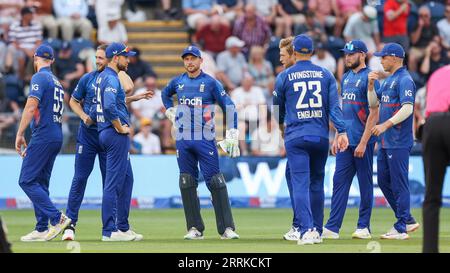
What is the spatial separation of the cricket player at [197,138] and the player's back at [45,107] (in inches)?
70.5

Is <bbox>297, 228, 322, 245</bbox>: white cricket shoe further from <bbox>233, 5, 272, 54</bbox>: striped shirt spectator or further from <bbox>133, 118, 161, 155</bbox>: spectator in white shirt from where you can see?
<bbox>233, 5, 272, 54</bbox>: striped shirt spectator

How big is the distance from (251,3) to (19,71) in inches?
254

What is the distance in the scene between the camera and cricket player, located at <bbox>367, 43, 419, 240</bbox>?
55.5ft

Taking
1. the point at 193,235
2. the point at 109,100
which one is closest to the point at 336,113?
the point at 193,235

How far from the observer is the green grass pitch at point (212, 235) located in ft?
49.3

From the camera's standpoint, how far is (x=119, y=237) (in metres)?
16.7

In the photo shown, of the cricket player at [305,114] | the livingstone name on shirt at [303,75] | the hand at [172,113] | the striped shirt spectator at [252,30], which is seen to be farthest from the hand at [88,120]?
the striped shirt spectator at [252,30]

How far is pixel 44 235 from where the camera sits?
1670cm

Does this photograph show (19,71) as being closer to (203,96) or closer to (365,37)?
(365,37)

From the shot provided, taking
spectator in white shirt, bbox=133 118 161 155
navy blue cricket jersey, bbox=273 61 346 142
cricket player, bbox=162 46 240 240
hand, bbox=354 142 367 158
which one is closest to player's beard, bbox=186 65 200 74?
cricket player, bbox=162 46 240 240

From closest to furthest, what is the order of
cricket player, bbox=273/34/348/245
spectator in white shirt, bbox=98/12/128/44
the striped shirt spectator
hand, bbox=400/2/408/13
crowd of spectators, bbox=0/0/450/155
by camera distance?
cricket player, bbox=273/34/348/245
crowd of spectators, bbox=0/0/450/155
spectator in white shirt, bbox=98/12/128/44
hand, bbox=400/2/408/13
the striped shirt spectator

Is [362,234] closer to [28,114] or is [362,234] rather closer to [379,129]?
[379,129]

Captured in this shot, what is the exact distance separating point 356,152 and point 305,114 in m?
1.59

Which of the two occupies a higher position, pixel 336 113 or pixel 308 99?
pixel 308 99
